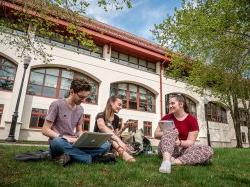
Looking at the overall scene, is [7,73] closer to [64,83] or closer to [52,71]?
[52,71]

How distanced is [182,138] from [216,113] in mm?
30731

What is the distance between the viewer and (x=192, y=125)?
5688 mm

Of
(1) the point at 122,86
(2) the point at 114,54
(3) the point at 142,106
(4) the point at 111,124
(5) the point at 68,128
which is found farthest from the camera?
(3) the point at 142,106

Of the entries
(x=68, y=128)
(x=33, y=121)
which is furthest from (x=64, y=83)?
(x=68, y=128)

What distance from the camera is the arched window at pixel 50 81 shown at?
21219 mm

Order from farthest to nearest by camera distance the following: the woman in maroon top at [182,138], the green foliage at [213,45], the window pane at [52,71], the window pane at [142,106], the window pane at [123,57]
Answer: the window pane at [142,106]
the window pane at [123,57]
the window pane at [52,71]
the green foliage at [213,45]
the woman in maroon top at [182,138]

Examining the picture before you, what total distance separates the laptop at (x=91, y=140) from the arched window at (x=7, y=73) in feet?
55.8

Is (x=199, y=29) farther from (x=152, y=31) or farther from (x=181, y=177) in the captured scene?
(x=181, y=177)

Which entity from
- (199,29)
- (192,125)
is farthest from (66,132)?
(199,29)

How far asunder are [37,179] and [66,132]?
166cm

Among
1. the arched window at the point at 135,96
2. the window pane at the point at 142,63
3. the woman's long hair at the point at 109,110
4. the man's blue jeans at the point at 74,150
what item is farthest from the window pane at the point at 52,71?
the man's blue jeans at the point at 74,150

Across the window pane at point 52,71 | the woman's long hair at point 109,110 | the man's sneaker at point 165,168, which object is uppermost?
the window pane at point 52,71

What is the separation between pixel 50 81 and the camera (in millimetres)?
22078

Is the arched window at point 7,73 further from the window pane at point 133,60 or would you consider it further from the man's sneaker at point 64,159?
the man's sneaker at point 64,159
